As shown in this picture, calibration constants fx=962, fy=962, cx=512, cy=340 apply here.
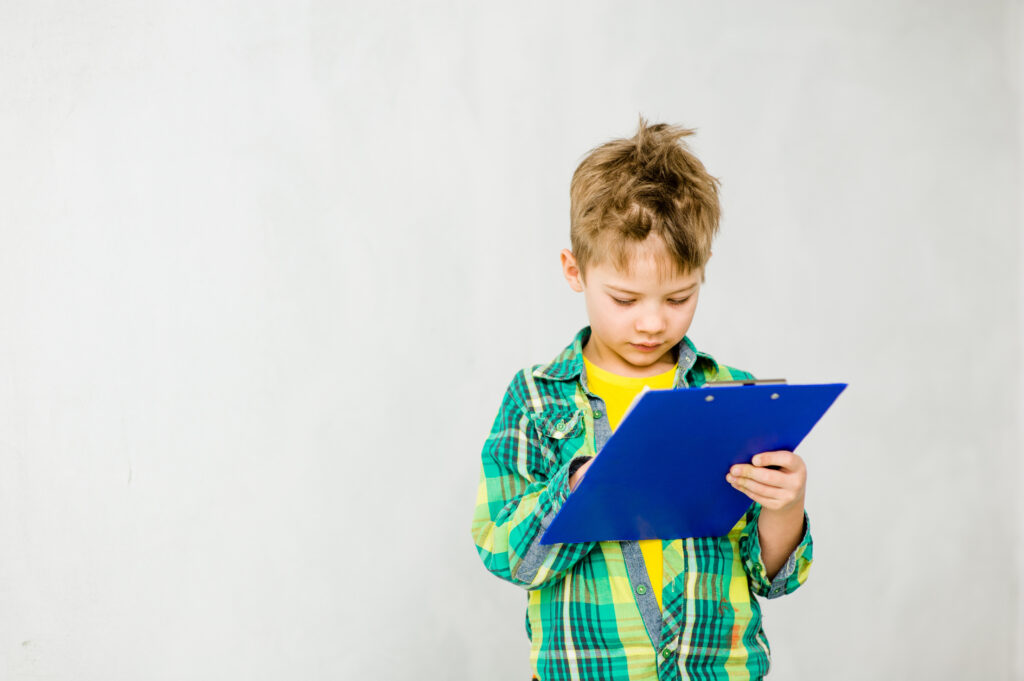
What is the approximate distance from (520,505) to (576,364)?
22 cm

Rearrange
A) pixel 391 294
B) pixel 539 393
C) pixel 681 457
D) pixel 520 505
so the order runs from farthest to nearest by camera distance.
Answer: pixel 391 294
pixel 539 393
pixel 520 505
pixel 681 457

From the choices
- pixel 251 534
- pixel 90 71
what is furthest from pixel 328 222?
pixel 251 534

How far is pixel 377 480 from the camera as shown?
178cm

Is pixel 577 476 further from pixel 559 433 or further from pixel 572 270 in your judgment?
pixel 572 270

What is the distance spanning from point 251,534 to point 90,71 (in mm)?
797

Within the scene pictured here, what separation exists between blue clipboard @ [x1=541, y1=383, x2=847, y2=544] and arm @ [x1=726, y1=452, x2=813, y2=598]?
20 millimetres

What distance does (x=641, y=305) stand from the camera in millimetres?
1227

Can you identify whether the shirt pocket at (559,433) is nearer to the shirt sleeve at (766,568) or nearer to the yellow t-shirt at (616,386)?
→ the yellow t-shirt at (616,386)

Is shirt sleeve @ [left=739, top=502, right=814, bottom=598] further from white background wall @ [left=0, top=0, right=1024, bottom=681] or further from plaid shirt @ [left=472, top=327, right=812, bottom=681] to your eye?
white background wall @ [left=0, top=0, right=1024, bottom=681]

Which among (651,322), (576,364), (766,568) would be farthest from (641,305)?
(766,568)

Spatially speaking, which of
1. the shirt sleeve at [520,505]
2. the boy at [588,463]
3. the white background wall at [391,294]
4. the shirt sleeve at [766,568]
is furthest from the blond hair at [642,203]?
the white background wall at [391,294]

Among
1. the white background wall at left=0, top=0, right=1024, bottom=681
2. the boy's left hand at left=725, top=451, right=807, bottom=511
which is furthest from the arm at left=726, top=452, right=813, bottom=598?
the white background wall at left=0, top=0, right=1024, bottom=681

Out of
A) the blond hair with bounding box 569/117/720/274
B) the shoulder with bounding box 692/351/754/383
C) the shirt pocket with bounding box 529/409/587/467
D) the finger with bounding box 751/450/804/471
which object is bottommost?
the finger with bounding box 751/450/804/471

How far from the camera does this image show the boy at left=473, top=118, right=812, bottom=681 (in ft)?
3.88
